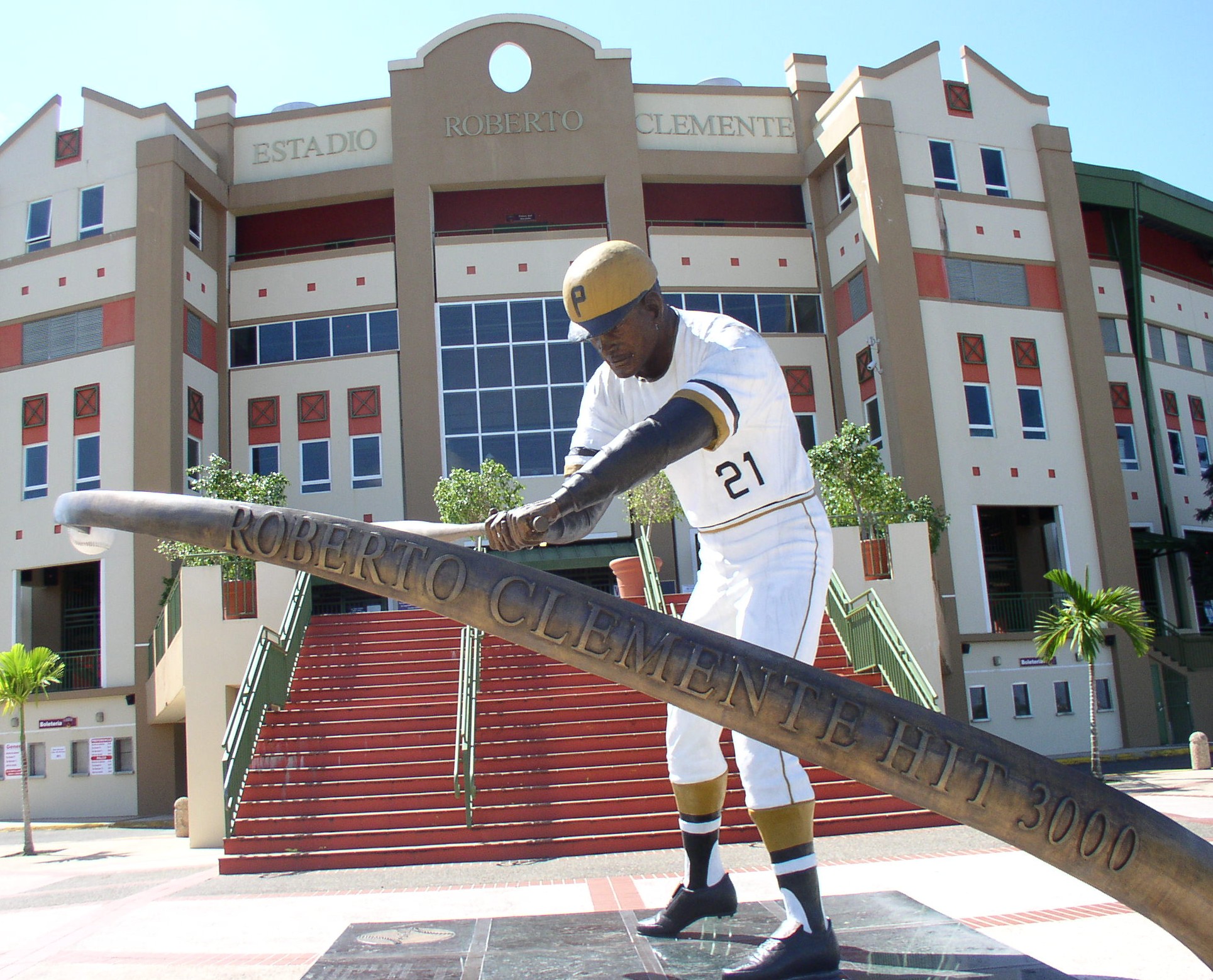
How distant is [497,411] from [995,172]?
611 inches

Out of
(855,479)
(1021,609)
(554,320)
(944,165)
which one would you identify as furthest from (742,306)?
(1021,609)

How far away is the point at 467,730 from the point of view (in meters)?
9.87

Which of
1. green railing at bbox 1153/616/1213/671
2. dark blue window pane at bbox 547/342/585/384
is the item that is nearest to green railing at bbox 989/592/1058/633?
green railing at bbox 1153/616/1213/671

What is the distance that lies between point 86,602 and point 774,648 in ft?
93.1

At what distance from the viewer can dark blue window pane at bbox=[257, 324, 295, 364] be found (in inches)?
1107

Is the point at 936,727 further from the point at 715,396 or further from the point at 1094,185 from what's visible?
the point at 1094,185

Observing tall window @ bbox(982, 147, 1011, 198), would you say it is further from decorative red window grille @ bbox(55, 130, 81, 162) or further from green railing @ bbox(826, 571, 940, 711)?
decorative red window grille @ bbox(55, 130, 81, 162)

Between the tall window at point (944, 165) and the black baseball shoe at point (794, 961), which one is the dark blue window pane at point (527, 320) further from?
the black baseball shoe at point (794, 961)

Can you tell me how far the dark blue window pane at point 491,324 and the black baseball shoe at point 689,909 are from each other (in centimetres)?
2453

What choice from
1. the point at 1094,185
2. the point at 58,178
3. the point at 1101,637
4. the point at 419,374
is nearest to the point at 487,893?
the point at 1101,637

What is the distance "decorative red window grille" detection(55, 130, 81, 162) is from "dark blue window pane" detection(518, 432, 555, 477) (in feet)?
47.4

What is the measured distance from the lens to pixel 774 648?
3.23 meters

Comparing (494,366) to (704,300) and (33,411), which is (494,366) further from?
(33,411)

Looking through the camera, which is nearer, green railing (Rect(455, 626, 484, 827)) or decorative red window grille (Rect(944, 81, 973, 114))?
green railing (Rect(455, 626, 484, 827))
